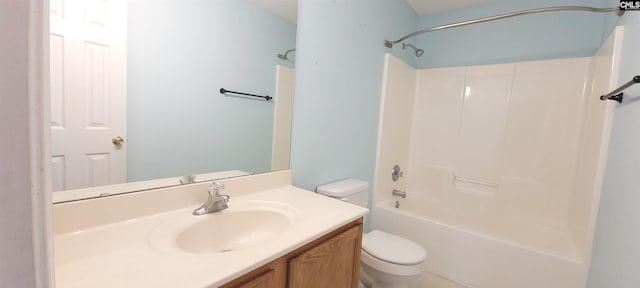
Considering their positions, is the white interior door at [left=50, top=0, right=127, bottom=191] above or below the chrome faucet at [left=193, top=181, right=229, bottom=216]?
above

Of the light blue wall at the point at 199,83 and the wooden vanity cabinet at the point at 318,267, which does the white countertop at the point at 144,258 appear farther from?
the light blue wall at the point at 199,83

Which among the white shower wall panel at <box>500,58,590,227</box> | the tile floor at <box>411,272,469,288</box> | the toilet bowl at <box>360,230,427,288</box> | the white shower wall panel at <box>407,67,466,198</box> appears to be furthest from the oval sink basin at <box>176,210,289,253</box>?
the white shower wall panel at <box>500,58,590,227</box>

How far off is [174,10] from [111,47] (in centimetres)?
27

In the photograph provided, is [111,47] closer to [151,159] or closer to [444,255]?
[151,159]

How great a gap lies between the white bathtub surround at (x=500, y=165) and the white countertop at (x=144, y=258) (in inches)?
54.9

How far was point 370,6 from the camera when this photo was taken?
1.81 m

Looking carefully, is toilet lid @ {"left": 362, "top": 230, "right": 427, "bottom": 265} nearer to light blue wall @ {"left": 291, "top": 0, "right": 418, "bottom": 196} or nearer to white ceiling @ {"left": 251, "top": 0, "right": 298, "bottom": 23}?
light blue wall @ {"left": 291, "top": 0, "right": 418, "bottom": 196}

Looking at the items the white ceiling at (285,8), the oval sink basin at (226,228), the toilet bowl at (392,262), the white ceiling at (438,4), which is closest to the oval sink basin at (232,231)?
the oval sink basin at (226,228)

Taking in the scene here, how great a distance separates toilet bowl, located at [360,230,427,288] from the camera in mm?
1360

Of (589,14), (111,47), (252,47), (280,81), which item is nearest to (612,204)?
(589,14)

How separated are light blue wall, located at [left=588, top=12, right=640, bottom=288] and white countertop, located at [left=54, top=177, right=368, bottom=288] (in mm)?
1161

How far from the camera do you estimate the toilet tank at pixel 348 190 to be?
1.51 metres

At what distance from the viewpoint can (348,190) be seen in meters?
1.57

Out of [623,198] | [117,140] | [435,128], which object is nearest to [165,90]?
[117,140]
